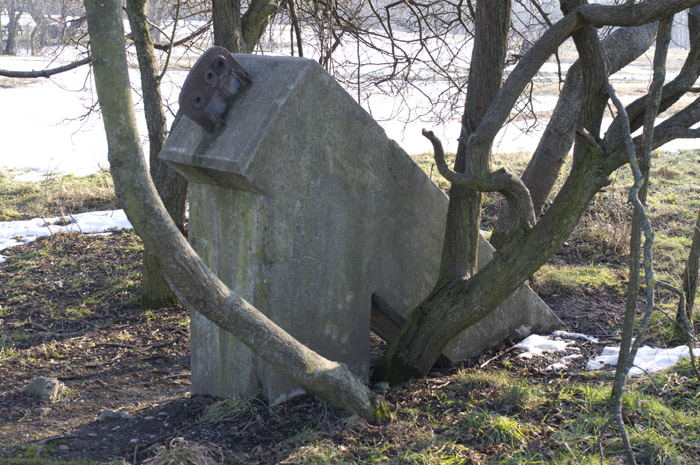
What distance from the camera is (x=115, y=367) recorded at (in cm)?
451

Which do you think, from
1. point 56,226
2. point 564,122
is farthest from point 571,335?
point 56,226

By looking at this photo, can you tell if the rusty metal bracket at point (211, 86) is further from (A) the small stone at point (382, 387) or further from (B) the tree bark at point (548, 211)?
(A) the small stone at point (382, 387)

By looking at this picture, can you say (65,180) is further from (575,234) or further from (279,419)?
(279,419)

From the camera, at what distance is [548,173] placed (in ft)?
18.4

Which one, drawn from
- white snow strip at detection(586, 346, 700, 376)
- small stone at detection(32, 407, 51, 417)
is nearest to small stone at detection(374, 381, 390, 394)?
white snow strip at detection(586, 346, 700, 376)

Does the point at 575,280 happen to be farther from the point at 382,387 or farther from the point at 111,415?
the point at 111,415

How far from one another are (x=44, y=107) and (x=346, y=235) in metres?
17.6

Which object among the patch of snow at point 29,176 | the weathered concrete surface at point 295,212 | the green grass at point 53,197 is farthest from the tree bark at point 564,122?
the patch of snow at point 29,176

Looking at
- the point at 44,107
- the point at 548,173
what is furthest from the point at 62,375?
the point at 44,107

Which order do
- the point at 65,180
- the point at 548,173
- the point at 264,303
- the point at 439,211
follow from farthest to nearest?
the point at 65,180 → the point at 548,173 → the point at 439,211 → the point at 264,303

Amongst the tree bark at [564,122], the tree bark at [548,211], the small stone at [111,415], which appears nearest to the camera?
the tree bark at [548,211]

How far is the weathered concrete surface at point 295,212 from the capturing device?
9.78ft

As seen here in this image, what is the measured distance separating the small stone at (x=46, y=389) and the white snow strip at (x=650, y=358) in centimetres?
322

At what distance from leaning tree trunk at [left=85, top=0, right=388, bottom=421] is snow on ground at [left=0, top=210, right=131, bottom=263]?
17.1 feet
